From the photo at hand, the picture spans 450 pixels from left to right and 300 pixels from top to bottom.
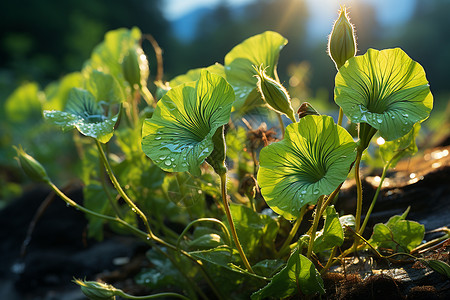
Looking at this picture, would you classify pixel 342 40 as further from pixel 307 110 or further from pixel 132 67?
pixel 132 67

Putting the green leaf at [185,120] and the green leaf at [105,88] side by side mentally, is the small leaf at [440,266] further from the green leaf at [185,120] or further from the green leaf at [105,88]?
the green leaf at [105,88]

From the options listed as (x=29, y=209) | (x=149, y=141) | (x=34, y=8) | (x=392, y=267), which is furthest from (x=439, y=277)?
(x=34, y=8)

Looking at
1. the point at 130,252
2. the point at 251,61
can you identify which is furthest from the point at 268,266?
the point at 130,252

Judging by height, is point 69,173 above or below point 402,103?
below

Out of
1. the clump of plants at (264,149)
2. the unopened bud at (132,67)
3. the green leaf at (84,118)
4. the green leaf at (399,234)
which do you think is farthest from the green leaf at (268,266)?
the unopened bud at (132,67)

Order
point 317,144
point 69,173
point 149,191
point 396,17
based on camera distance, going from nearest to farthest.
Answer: point 317,144 → point 149,191 → point 69,173 → point 396,17

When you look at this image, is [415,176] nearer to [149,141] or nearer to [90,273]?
[149,141]
